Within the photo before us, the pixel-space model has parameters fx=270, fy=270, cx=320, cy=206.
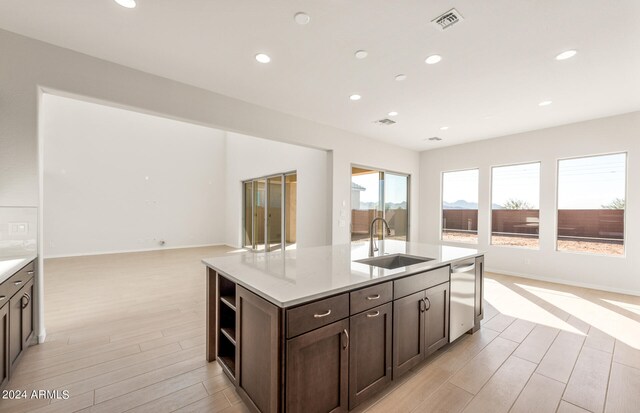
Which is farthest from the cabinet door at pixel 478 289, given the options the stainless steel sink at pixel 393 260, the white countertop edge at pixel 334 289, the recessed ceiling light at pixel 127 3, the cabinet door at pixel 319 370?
the recessed ceiling light at pixel 127 3

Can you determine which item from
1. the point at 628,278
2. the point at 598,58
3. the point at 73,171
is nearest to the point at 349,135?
the point at 598,58

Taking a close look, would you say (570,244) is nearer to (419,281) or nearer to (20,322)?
(419,281)

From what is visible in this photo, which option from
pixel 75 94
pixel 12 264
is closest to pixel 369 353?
pixel 12 264

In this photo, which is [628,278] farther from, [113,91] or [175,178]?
[175,178]

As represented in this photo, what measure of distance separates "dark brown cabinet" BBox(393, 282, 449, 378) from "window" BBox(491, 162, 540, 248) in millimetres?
4042

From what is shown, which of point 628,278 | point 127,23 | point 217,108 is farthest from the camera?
point 628,278

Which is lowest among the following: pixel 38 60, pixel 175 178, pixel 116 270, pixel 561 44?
pixel 116 270

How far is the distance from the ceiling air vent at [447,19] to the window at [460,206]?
4.50 m

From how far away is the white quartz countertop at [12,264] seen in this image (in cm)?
182

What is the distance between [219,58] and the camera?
274 cm

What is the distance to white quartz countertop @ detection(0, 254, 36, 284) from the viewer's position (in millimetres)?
1822

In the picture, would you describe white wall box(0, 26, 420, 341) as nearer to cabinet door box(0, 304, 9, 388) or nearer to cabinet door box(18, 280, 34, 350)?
cabinet door box(18, 280, 34, 350)

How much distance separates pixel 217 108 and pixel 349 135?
2566mm

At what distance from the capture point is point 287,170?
641cm
